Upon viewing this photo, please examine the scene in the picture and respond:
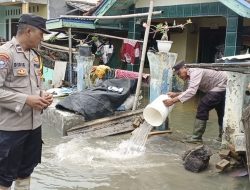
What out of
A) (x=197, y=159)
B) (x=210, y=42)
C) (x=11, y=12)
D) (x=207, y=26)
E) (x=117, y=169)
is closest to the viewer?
(x=197, y=159)

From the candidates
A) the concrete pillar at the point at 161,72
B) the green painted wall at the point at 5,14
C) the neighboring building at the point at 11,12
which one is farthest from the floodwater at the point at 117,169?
the green painted wall at the point at 5,14

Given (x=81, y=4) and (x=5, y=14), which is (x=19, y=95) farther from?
(x=5, y=14)

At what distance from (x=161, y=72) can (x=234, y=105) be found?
1.96m

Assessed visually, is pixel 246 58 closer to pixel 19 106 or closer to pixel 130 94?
pixel 19 106

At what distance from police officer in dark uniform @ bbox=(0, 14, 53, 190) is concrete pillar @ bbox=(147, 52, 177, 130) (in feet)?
12.8

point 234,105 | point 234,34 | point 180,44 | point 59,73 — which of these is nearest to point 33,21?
point 234,105

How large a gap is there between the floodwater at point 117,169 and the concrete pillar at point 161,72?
0.91 m

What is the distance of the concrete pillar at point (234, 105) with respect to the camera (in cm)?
582

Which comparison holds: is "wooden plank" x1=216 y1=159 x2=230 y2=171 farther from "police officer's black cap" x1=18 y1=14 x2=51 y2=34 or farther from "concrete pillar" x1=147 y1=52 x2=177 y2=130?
"police officer's black cap" x1=18 y1=14 x2=51 y2=34

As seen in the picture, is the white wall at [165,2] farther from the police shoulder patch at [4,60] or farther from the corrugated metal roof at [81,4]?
the police shoulder patch at [4,60]

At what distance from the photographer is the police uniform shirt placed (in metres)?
3.56

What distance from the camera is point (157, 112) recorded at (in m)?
6.74

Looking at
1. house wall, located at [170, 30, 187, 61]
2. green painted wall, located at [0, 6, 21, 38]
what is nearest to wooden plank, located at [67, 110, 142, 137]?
house wall, located at [170, 30, 187, 61]

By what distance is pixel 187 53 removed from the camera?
13.6m
